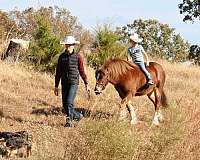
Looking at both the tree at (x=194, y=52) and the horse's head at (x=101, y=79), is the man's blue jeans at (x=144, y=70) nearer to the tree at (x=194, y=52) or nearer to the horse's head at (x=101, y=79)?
the horse's head at (x=101, y=79)

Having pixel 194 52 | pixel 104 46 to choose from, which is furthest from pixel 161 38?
pixel 104 46

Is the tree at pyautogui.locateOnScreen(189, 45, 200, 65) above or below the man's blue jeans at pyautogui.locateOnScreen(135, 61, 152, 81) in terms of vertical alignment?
above

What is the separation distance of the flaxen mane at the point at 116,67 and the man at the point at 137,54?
0.82ft

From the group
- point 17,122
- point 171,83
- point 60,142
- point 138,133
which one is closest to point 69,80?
point 17,122

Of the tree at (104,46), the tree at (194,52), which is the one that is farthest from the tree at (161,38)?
the tree at (104,46)

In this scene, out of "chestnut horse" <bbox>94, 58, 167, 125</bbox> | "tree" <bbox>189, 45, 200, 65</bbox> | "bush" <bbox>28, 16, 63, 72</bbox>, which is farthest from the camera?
"tree" <bbox>189, 45, 200, 65</bbox>

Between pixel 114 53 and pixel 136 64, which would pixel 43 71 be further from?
pixel 136 64

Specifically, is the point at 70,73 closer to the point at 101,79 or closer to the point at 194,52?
the point at 101,79

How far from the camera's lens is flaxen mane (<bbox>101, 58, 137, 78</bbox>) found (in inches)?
498

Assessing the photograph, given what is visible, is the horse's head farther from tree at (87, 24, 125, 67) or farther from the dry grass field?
tree at (87, 24, 125, 67)

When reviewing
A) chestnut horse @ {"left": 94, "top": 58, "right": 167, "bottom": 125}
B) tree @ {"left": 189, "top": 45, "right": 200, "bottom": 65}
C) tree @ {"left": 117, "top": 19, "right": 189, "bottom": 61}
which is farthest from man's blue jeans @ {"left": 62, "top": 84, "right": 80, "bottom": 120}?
tree @ {"left": 117, "top": 19, "right": 189, "bottom": 61}

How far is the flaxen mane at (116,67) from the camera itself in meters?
12.7

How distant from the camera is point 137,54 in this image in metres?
13.0

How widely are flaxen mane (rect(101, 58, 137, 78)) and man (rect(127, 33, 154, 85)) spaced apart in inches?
9.8
